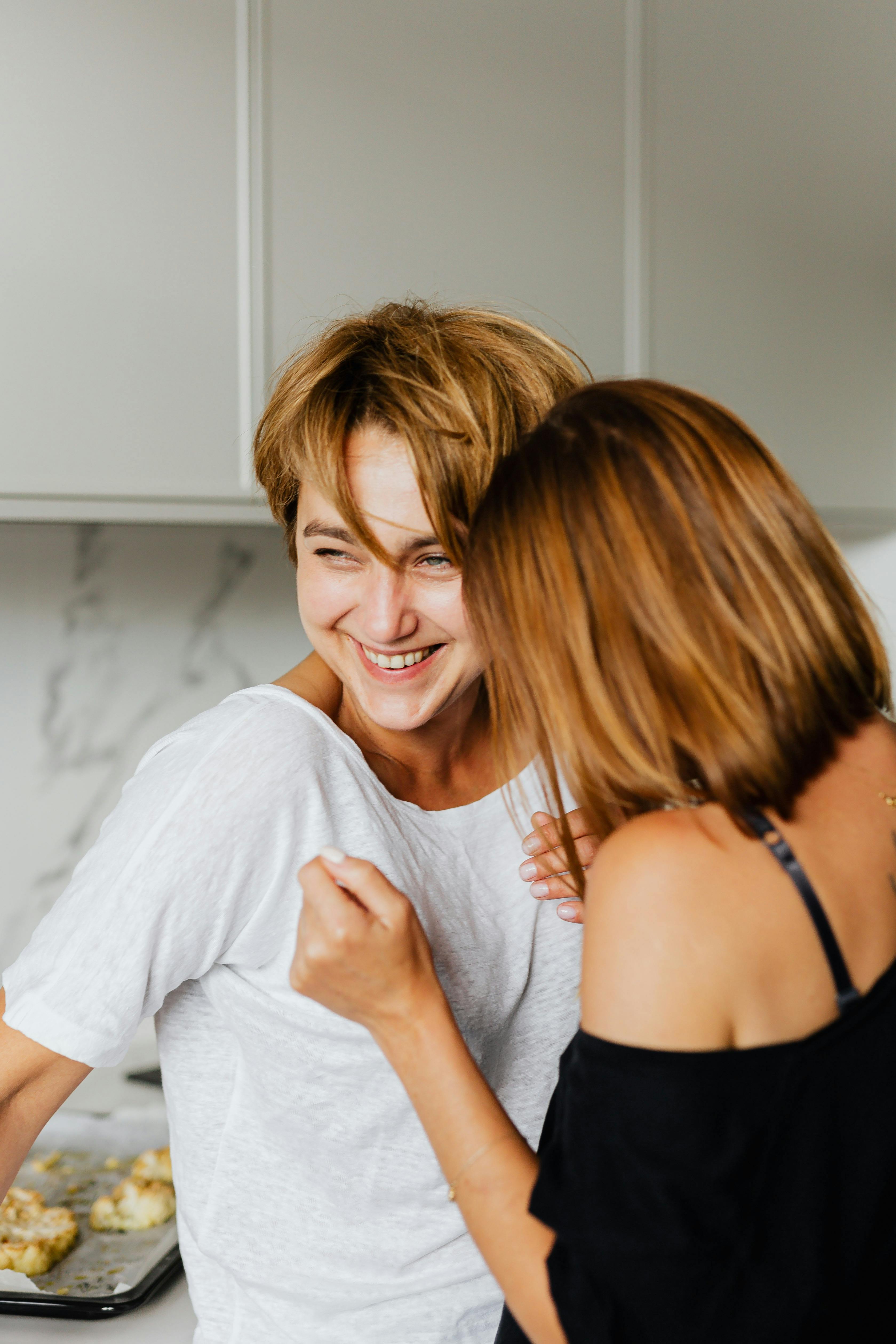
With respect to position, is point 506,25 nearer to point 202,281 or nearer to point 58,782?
point 202,281

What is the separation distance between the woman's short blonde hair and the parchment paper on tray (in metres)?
0.87

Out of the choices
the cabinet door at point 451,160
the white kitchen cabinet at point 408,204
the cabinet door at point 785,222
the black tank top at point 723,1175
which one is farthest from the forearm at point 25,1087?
the cabinet door at point 785,222

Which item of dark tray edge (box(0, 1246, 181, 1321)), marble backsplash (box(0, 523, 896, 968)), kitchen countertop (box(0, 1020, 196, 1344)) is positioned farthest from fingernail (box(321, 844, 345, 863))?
marble backsplash (box(0, 523, 896, 968))

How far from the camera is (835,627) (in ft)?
2.19

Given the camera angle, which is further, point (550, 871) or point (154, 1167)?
point (154, 1167)

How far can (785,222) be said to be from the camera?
5.61 ft

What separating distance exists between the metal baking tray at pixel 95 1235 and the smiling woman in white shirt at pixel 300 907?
318mm

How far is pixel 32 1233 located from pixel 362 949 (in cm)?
84

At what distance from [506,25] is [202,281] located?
1.73 ft

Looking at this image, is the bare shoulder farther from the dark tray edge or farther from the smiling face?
the dark tray edge

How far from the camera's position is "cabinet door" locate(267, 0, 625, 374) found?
Result: 126 cm

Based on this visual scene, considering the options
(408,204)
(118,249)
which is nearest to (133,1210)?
(118,249)

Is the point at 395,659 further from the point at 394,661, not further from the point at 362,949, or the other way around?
the point at 362,949

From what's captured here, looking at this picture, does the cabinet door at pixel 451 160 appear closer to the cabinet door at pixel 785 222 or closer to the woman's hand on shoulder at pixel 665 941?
the cabinet door at pixel 785 222
